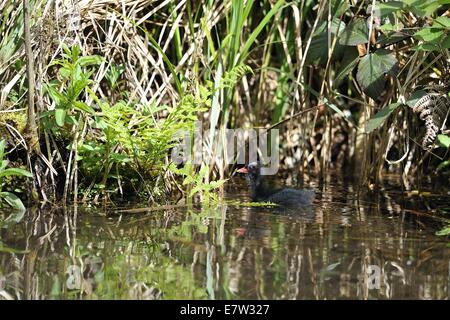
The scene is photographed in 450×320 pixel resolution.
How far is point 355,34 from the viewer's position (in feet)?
17.5

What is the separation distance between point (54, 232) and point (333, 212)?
174 centimetres

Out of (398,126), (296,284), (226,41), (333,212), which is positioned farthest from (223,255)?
(398,126)

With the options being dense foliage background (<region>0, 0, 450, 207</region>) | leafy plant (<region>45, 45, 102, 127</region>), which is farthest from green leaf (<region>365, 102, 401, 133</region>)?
leafy plant (<region>45, 45, 102, 127</region>)

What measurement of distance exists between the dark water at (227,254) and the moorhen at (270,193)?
0.11 m

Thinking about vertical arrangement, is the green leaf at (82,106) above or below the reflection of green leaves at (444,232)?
above

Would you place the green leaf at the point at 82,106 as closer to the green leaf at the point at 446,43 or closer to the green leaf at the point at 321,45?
the green leaf at the point at 321,45

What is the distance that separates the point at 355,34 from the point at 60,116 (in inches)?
76.2

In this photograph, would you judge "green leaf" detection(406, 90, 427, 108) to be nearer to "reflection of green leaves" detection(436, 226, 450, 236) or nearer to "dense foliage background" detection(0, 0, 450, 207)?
"dense foliage background" detection(0, 0, 450, 207)

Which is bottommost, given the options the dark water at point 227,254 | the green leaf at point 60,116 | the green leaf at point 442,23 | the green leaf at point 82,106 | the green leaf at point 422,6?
the dark water at point 227,254

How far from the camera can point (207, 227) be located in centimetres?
452

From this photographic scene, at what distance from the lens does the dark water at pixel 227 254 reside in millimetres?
3363

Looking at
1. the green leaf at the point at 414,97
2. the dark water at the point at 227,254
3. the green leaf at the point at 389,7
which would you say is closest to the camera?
the dark water at the point at 227,254

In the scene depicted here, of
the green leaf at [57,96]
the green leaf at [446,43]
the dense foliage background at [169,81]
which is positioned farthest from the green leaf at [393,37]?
the green leaf at [57,96]

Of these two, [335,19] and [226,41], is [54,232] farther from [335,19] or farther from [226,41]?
[335,19]
